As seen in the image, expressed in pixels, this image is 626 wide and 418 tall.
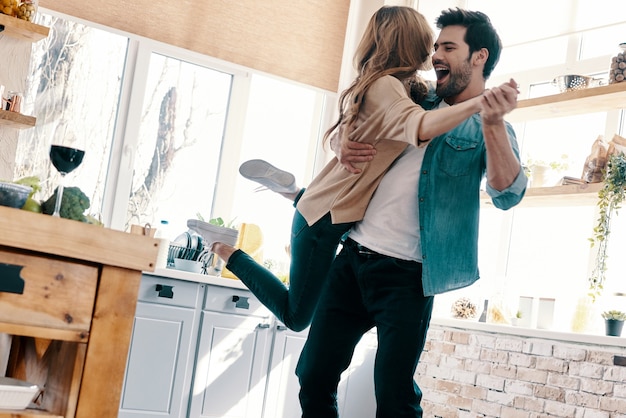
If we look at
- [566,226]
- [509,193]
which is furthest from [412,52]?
[566,226]

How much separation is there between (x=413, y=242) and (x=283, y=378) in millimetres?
2330

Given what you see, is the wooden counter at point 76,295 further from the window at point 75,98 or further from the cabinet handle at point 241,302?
the window at point 75,98

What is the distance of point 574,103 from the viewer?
408cm

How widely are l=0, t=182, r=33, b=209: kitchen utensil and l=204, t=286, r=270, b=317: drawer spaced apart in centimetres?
266

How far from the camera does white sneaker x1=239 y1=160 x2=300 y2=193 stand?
2812mm

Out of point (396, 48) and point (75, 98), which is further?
point (75, 98)

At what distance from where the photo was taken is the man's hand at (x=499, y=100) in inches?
73.1

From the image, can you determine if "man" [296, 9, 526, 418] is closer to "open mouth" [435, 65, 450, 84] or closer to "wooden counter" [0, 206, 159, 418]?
"open mouth" [435, 65, 450, 84]

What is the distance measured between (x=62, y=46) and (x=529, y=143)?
8.75ft

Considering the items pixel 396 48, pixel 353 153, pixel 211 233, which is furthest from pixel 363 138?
pixel 211 233

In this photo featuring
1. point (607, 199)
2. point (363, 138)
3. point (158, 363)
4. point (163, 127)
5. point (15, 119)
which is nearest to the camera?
point (363, 138)

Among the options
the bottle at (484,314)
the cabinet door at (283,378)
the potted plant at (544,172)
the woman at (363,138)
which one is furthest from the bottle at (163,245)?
the potted plant at (544,172)

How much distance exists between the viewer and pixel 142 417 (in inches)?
155

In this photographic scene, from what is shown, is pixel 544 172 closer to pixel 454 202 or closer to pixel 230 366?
pixel 230 366
